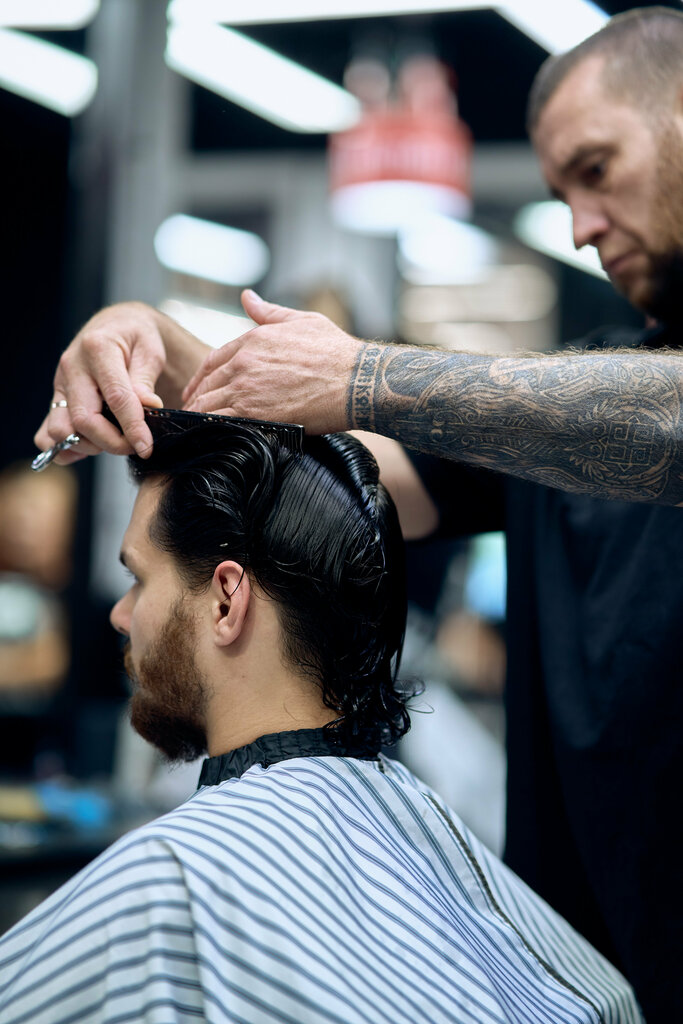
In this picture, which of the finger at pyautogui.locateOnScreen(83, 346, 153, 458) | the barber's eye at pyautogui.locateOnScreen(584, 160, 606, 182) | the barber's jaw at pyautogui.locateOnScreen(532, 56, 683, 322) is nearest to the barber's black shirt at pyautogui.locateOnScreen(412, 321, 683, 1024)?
the barber's jaw at pyautogui.locateOnScreen(532, 56, 683, 322)

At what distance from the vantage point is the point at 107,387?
1.42 meters

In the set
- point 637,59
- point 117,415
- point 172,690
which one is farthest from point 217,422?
point 637,59

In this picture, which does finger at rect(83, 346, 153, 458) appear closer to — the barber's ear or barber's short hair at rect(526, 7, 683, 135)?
the barber's ear

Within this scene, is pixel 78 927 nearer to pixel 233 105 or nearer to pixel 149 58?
pixel 149 58

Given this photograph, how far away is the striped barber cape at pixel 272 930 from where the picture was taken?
1014 millimetres

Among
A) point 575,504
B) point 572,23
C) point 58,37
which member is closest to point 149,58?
point 58,37

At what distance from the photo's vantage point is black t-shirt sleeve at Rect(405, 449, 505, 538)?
6.19 ft

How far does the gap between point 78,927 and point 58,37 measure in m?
3.28

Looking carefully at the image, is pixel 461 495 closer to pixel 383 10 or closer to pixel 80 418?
pixel 80 418

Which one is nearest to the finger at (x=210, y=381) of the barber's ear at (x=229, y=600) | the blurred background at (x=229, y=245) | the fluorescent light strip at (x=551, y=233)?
the barber's ear at (x=229, y=600)

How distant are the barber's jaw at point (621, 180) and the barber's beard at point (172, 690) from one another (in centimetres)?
105

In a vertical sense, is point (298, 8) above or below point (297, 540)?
above

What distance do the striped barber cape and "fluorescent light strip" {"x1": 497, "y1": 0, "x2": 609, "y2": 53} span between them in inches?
142

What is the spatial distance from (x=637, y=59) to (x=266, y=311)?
0.96m
